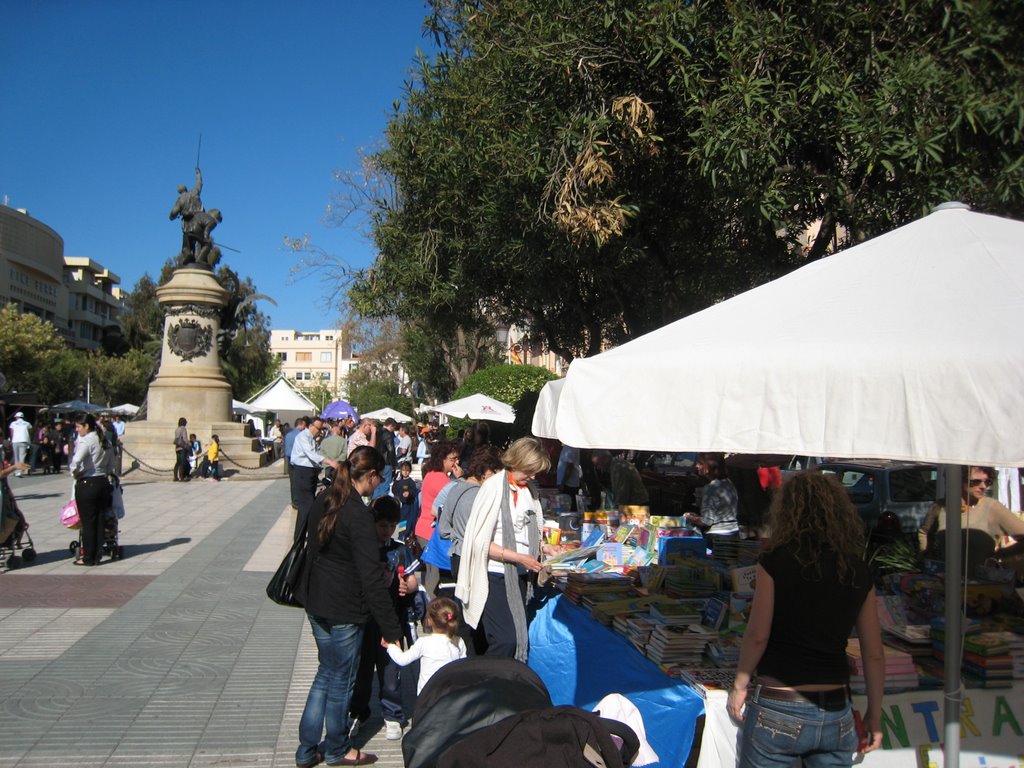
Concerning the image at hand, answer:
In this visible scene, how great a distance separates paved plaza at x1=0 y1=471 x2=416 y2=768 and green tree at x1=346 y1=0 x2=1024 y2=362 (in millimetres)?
5464

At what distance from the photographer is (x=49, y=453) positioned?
83.8ft

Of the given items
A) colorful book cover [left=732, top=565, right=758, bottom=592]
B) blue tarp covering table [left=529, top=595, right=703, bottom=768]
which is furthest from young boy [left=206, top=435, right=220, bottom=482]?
colorful book cover [left=732, top=565, right=758, bottom=592]

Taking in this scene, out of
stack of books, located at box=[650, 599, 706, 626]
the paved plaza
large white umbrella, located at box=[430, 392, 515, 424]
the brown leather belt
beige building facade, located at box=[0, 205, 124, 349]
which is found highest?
beige building facade, located at box=[0, 205, 124, 349]

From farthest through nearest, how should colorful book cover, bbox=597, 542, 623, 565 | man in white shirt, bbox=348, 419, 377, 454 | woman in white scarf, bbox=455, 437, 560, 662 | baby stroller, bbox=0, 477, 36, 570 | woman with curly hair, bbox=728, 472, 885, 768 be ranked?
man in white shirt, bbox=348, 419, 377, 454, baby stroller, bbox=0, 477, 36, 570, colorful book cover, bbox=597, 542, 623, 565, woman in white scarf, bbox=455, 437, 560, 662, woman with curly hair, bbox=728, 472, 885, 768

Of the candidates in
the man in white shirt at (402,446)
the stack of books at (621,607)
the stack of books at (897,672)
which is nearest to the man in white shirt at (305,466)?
the man in white shirt at (402,446)

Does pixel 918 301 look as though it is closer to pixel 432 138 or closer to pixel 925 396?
pixel 925 396

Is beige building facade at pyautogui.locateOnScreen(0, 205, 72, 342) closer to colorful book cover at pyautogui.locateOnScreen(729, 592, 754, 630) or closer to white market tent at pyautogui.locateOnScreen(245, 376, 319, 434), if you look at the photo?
white market tent at pyautogui.locateOnScreen(245, 376, 319, 434)

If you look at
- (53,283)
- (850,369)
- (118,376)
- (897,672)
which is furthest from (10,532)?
(53,283)

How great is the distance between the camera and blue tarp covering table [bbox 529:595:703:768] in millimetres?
3973

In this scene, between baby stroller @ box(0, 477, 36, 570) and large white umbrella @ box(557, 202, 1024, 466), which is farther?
baby stroller @ box(0, 477, 36, 570)

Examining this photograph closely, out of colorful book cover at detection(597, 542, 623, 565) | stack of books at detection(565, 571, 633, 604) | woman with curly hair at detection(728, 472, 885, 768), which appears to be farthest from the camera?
colorful book cover at detection(597, 542, 623, 565)

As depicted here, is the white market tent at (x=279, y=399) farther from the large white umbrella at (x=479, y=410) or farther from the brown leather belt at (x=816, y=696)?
the brown leather belt at (x=816, y=696)

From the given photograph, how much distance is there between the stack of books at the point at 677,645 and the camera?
4.39 meters

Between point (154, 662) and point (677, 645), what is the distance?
4.18 meters
